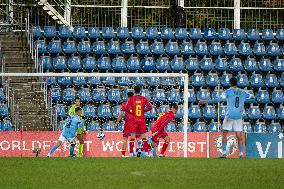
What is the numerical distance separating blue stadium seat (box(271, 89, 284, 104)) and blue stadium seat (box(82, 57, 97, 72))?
608cm

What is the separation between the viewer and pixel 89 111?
30.2 metres

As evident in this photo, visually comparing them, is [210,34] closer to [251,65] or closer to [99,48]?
[251,65]

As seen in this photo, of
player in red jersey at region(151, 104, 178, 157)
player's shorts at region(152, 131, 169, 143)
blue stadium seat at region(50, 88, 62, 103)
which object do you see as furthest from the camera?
blue stadium seat at region(50, 88, 62, 103)

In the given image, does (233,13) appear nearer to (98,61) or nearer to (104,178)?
(98,61)

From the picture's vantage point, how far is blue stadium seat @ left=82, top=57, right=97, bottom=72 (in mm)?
32969

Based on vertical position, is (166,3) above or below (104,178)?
above

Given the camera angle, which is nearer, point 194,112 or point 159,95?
point 159,95

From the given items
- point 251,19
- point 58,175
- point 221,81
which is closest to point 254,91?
point 221,81

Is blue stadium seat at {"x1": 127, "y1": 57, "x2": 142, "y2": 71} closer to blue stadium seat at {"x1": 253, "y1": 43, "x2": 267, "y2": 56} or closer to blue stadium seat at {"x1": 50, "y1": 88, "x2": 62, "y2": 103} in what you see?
blue stadium seat at {"x1": 50, "y1": 88, "x2": 62, "y2": 103}

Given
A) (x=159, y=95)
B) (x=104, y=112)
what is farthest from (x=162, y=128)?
(x=104, y=112)

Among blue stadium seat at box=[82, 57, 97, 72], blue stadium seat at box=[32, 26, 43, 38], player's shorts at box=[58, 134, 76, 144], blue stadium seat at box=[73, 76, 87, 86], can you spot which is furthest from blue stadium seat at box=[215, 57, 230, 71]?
player's shorts at box=[58, 134, 76, 144]

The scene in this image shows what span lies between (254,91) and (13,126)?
929 cm

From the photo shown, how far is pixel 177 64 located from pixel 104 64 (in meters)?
2.45

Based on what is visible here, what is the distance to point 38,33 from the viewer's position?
110 feet
